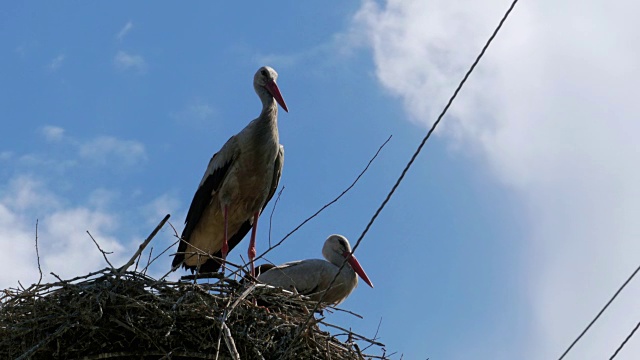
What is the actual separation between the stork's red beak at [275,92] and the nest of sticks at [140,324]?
318 centimetres

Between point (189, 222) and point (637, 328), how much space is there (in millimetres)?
5390

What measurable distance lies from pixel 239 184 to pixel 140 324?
3129 mm

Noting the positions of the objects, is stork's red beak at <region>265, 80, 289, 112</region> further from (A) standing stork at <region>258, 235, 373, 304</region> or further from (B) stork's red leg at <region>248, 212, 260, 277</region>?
(A) standing stork at <region>258, 235, 373, 304</region>

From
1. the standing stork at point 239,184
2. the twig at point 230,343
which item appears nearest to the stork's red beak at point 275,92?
the standing stork at point 239,184

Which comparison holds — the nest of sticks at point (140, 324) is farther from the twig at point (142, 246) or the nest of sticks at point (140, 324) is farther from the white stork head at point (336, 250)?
the white stork head at point (336, 250)

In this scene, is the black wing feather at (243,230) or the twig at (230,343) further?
the black wing feather at (243,230)

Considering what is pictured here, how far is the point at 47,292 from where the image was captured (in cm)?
595

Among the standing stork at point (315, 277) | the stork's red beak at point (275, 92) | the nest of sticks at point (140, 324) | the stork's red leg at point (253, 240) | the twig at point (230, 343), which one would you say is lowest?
the twig at point (230, 343)

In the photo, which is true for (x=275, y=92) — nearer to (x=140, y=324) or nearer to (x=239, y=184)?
(x=239, y=184)

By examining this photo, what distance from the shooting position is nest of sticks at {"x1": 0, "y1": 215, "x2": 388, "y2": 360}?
18.9 feet

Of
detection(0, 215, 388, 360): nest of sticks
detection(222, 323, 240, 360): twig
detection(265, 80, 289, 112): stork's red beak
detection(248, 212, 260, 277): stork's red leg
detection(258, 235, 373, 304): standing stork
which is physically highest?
detection(265, 80, 289, 112): stork's red beak

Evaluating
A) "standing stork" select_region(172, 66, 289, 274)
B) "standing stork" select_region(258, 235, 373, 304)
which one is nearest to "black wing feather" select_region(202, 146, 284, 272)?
"standing stork" select_region(172, 66, 289, 274)

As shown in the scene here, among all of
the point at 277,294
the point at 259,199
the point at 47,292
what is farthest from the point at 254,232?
the point at 47,292

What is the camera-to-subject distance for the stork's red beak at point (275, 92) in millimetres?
9016
